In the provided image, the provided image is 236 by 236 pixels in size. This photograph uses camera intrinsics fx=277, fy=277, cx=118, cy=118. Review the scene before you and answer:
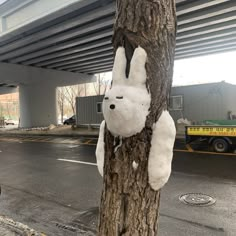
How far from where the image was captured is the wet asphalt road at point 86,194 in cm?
455

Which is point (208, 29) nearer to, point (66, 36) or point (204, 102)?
point (204, 102)

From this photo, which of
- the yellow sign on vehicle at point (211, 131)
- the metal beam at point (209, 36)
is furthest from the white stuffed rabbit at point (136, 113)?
the metal beam at point (209, 36)

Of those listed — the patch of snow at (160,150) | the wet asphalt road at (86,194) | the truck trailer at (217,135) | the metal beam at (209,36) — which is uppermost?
the metal beam at (209,36)

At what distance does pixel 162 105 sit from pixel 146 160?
0.43m

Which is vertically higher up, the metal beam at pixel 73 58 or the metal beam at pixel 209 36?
the metal beam at pixel 73 58

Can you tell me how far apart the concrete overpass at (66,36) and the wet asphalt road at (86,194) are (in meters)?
6.51

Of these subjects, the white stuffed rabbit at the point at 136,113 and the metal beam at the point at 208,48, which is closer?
the white stuffed rabbit at the point at 136,113

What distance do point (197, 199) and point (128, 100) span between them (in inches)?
177

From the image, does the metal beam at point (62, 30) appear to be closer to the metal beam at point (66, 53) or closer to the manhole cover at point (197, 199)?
the metal beam at point (66, 53)

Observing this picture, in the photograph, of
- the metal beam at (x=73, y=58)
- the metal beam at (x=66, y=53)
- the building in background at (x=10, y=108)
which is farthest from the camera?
the building in background at (x=10, y=108)

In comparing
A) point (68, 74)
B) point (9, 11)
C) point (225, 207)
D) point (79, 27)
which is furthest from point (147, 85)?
point (68, 74)

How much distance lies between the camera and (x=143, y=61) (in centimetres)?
199

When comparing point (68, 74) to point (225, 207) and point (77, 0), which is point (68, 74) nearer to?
point (77, 0)

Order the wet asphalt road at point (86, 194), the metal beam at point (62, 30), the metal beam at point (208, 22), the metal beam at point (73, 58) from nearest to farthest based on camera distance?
the wet asphalt road at point (86, 194), the metal beam at point (62, 30), the metal beam at point (208, 22), the metal beam at point (73, 58)
